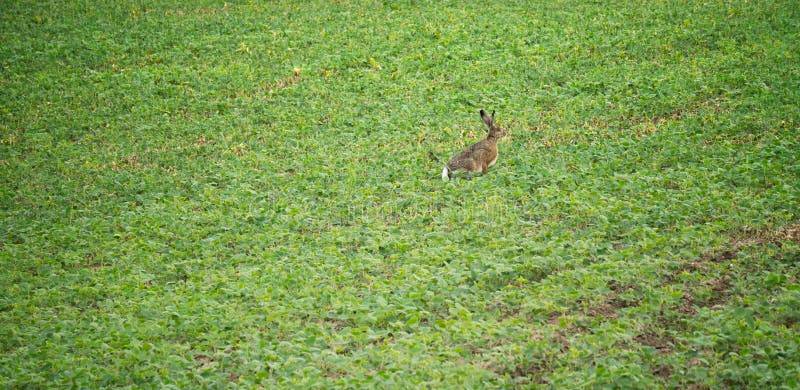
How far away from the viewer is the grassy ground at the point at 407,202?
733 cm

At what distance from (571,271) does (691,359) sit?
192 cm

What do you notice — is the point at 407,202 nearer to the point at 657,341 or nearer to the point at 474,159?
the point at 474,159

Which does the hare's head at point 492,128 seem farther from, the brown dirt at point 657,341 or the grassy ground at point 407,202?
the brown dirt at point 657,341

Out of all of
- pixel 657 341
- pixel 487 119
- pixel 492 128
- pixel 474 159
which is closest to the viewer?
pixel 657 341

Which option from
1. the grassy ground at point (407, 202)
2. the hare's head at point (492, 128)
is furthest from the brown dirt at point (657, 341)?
the hare's head at point (492, 128)

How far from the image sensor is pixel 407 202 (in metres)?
11.3

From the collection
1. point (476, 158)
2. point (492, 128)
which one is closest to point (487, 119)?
point (492, 128)

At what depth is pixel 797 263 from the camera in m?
8.09

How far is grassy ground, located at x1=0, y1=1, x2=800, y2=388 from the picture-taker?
289 inches

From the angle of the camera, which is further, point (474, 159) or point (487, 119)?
point (487, 119)

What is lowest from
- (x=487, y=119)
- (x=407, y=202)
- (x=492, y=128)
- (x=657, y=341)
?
(x=407, y=202)

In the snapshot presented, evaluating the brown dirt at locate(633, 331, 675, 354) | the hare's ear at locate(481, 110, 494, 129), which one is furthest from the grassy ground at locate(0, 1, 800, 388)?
the hare's ear at locate(481, 110, 494, 129)

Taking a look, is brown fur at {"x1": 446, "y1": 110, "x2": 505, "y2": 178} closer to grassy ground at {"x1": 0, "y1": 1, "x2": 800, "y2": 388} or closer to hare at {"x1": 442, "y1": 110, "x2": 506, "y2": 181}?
hare at {"x1": 442, "y1": 110, "x2": 506, "y2": 181}

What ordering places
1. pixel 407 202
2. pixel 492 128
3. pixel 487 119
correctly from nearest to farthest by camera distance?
pixel 407 202 → pixel 492 128 → pixel 487 119
